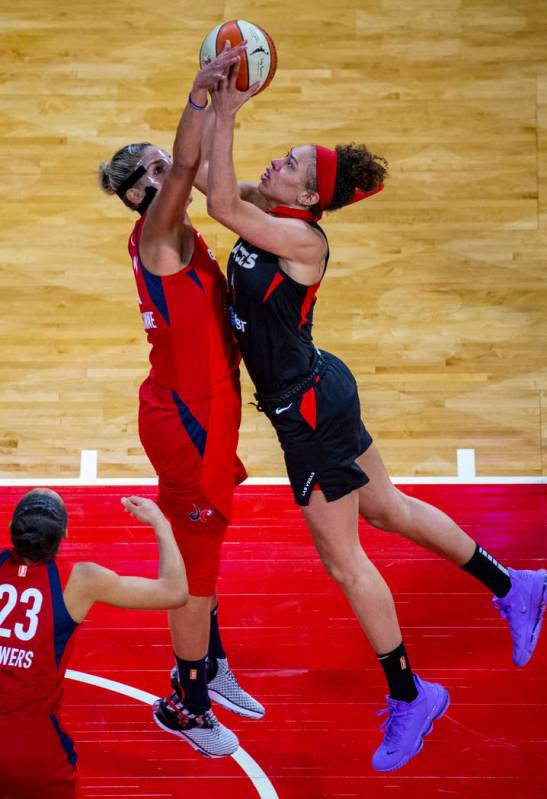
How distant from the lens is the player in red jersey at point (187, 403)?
12.7 ft

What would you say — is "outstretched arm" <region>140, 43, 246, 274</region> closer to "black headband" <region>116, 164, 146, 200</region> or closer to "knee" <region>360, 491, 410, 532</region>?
"black headband" <region>116, 164, 146, 200</region>

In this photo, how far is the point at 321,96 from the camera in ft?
25.8

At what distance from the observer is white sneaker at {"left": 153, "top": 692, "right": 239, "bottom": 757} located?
413cm

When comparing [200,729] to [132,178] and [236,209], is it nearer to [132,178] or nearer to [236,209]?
[236,209]

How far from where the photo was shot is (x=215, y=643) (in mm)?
4461

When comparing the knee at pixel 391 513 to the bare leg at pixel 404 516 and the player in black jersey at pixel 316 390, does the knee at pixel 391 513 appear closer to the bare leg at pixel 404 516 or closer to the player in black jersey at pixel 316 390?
the bare leg at pixel 404 516

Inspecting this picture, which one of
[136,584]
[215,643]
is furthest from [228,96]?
[215,643]

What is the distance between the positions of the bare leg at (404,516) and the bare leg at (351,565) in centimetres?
19

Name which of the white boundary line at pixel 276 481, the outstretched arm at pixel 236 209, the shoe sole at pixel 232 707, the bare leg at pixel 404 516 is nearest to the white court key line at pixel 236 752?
the shoe sole at pixel 232 707

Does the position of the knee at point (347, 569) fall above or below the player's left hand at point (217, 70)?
below

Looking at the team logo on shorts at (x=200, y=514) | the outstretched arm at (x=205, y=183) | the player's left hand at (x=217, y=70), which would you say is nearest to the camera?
the player's left hand at (x=217, y=70)

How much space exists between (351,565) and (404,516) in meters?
0.34

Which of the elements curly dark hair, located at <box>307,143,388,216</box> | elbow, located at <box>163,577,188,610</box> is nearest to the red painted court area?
elbow, located at <box>163,577,188,610</box>

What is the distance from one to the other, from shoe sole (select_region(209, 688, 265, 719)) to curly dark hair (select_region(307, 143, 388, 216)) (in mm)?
1877
